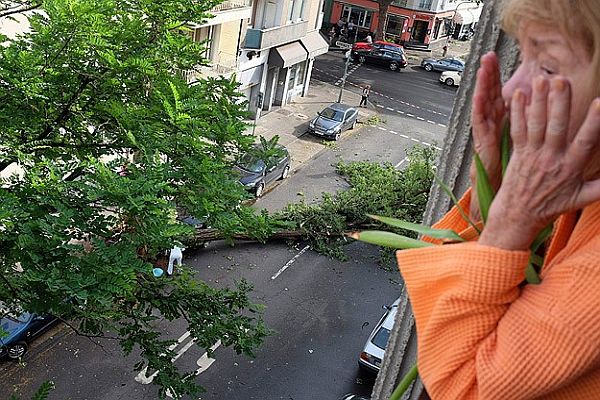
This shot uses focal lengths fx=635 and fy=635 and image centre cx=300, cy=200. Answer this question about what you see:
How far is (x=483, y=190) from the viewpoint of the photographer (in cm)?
166

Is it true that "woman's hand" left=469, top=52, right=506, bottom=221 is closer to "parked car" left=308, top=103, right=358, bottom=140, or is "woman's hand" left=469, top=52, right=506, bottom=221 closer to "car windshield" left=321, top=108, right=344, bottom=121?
"parked car" left=308, top=103, right=358, bottom=140

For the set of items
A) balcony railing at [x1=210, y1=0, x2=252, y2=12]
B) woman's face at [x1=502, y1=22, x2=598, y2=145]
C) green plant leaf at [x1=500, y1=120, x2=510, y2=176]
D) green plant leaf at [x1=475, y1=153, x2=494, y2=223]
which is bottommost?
balcony railing at [x1=210, y1=0, x2=252, y2=12]

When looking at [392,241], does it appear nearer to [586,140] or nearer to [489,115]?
[489,115]

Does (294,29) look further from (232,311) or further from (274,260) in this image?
(232,311)

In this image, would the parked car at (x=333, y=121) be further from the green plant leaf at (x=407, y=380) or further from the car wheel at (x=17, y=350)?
the green plant leaf at (x=407, y=380)

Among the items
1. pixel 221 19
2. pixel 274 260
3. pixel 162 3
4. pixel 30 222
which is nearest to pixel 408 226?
pixel 30 222

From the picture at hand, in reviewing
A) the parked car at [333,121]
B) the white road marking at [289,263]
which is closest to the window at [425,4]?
the parked car at [333,121]

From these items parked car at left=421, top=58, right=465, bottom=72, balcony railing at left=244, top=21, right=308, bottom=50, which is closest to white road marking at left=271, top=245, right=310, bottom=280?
balcony railing at left=244, top=21, right=308, bottom=50

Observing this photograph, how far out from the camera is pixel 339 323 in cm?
1446

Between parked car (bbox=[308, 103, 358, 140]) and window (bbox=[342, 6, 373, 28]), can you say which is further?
window (bbox=[342, 6, 373, 28])

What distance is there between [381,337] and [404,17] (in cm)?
3089

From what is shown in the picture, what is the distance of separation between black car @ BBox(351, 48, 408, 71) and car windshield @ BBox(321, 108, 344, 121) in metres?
9.99

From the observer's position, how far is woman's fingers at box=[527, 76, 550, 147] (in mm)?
1289

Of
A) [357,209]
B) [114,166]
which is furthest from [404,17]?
[114,166]
